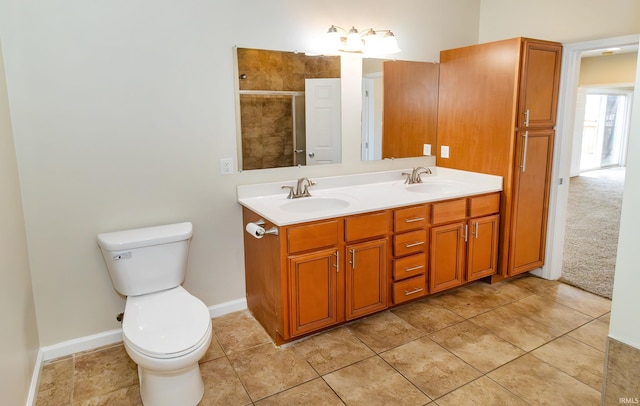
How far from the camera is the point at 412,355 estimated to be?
2.45 meters

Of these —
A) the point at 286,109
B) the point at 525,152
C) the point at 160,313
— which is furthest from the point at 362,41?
the point at 160,313

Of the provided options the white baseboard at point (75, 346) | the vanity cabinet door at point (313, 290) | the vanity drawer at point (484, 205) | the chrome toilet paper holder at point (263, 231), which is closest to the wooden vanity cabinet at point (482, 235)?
the vanity drawer at point (484, 205)

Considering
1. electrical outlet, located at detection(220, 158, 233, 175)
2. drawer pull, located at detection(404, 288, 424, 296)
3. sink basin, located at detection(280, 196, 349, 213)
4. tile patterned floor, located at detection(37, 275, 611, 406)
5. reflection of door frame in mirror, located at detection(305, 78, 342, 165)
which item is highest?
reflection of door frame in mirror, located at detection(305, 78, 342, 165)

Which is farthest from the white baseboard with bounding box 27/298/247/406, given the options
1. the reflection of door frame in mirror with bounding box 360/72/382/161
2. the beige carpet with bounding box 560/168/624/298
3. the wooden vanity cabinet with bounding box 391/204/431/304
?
the beige carpet with bounding box 560/168/624/298

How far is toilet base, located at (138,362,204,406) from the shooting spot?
6.46 feet

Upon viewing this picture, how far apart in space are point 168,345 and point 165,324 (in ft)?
0.68

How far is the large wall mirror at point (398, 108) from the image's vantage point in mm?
3281

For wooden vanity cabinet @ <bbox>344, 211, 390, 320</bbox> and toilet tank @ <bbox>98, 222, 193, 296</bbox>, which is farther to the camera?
wooden vanity cabinet @ <bbox>344, 211, 390, 320</bbox>

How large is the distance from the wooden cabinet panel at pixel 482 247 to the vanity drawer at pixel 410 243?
0.47 meters

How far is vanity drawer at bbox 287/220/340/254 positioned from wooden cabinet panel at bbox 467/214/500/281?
1.23 metres

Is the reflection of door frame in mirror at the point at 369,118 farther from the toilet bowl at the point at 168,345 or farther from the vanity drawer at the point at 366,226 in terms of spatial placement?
the toilet bowl at the point at 168,345

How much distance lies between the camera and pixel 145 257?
2332 millimetres

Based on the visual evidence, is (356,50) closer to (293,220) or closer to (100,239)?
(293,220)

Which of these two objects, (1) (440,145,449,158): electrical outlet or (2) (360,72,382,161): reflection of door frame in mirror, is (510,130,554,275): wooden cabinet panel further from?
(2) (360,72,382,161): reflection of door frame in mirror
